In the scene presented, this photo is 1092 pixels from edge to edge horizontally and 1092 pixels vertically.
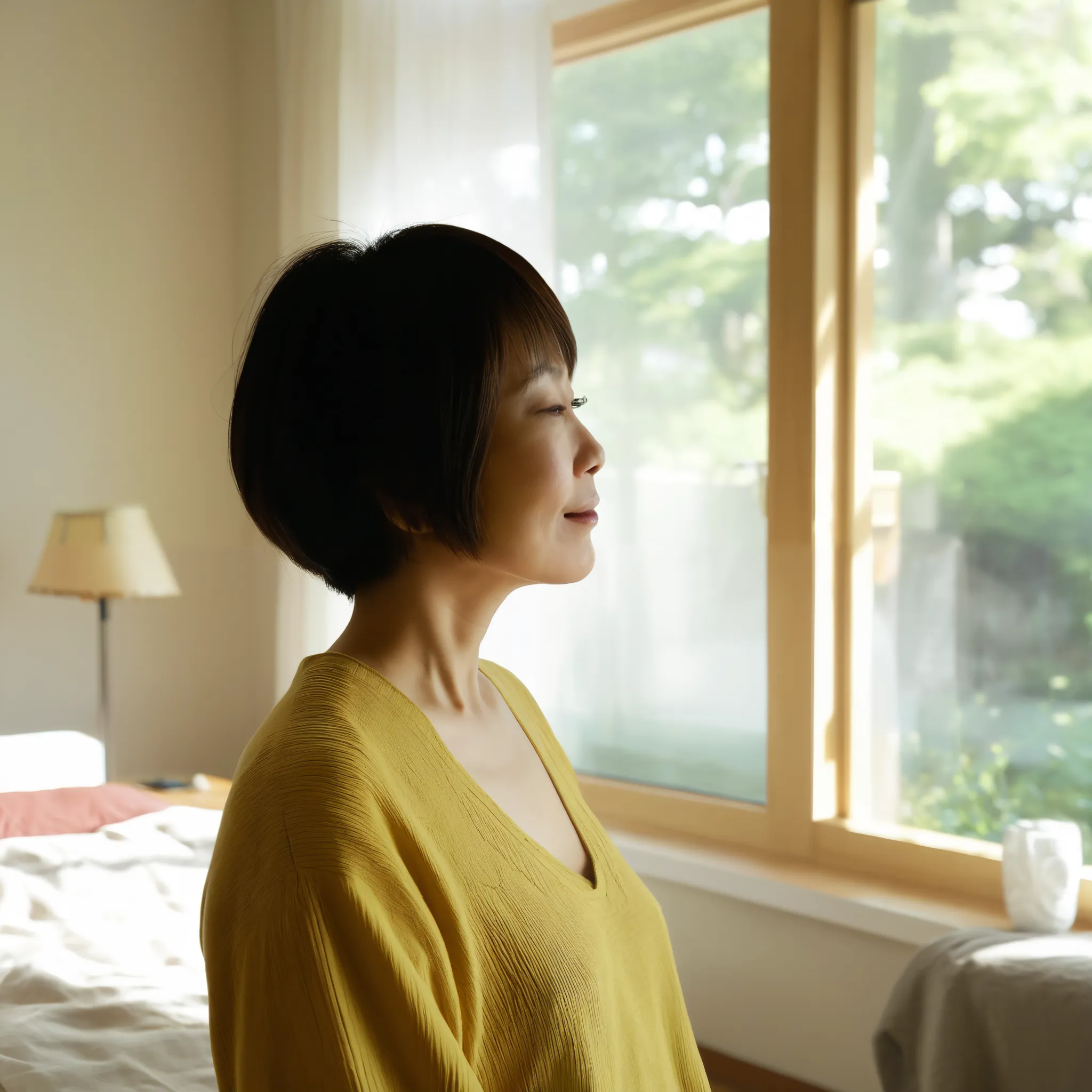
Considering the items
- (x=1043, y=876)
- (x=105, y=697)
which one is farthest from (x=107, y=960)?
(x=105, y=697)

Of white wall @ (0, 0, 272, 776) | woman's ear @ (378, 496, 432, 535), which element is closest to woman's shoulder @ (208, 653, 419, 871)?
woman's ear @ (378, 496, 432, 535)

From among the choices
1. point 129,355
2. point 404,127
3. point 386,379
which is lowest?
point 386,379

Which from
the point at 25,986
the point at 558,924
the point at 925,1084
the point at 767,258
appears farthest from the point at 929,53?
the point at 25,986

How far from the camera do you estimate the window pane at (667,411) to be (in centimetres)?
286

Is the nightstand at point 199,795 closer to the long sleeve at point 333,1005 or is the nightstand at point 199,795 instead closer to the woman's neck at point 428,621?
the woman's neck at point 428,621

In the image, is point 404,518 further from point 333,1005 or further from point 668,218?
point 668,218

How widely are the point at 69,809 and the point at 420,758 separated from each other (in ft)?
6.42

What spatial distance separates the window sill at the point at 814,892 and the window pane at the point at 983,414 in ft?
0.64

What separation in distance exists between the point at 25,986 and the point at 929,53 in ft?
8.00

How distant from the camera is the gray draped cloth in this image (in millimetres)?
1742

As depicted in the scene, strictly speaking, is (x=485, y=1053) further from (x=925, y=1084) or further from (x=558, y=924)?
(x=925, y=1084)

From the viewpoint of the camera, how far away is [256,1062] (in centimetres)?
68

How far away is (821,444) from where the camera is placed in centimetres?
265

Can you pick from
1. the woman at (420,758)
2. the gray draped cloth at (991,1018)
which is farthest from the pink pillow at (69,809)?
the woman at (420,758)
